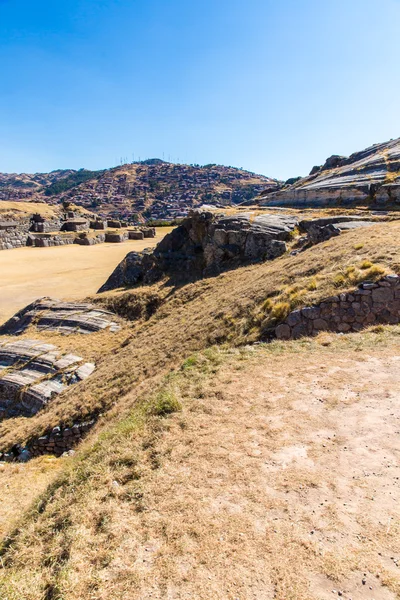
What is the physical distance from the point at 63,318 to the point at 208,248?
27.4ft

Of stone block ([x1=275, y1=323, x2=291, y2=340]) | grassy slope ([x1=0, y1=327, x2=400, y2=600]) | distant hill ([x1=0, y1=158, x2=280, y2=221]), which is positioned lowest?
grassy slope ([x1=0, y1=327, x2=400, y2=600])

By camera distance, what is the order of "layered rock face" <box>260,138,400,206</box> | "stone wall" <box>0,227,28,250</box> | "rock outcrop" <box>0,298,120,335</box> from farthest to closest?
1. "stone wall" <box>0,227,28,250</box>
2. "layered rock face" <box>260,138,400,206</box>
3. "rock outcrop" <box>0,298,120,335</box>

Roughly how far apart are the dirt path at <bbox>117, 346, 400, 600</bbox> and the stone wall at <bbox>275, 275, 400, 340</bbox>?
2.01 m

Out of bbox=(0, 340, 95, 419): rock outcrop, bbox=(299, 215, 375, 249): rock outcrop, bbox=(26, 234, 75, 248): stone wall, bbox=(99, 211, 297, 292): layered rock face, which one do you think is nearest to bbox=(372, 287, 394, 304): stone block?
bbox=(299, 215, 375, 249): rock outcrop

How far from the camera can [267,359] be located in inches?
268

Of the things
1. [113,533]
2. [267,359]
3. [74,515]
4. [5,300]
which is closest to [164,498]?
[113,533]

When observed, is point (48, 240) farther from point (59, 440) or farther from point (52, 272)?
point (59, 440)

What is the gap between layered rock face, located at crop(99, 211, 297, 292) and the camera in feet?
52.6

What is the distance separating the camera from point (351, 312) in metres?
7.59

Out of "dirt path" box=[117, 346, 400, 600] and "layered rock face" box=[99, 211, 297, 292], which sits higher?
"layered rock face" box=[99, 211, 297, 292]

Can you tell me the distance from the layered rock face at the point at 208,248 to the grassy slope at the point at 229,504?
36.2 ft

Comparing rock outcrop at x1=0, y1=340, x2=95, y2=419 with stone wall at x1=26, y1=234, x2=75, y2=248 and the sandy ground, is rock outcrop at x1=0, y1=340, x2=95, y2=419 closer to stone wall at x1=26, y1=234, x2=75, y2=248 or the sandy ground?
the sandy ground

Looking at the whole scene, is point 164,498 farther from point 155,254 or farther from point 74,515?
point 155,254

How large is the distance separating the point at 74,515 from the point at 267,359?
14.7 feet
